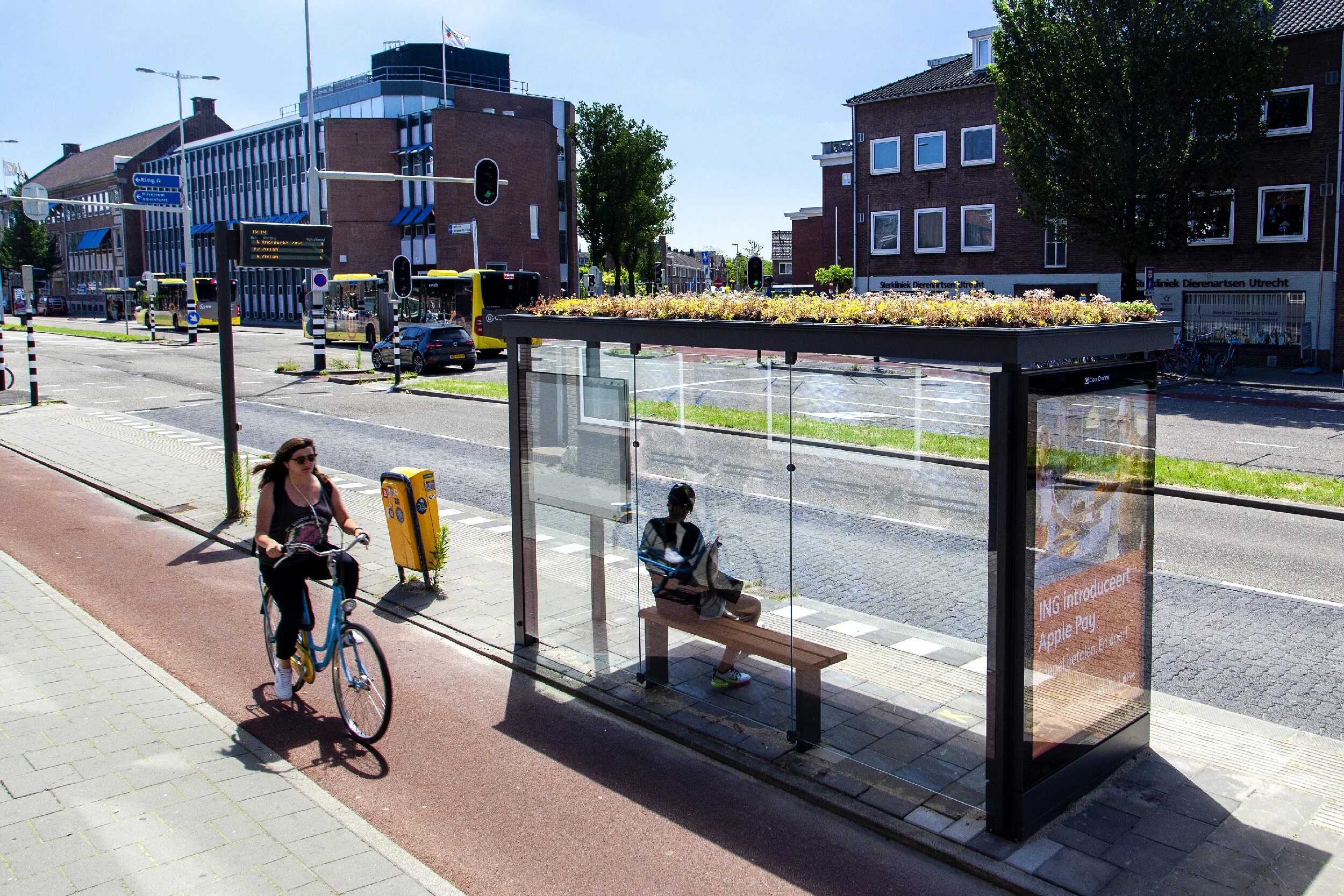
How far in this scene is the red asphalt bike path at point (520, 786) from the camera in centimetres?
477

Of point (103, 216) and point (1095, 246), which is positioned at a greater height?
point (103, 216)

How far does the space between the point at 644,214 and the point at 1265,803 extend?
68949 mm

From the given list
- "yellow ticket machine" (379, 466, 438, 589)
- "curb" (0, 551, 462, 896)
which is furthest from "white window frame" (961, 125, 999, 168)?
"curb" (0, 551, 462, 896)

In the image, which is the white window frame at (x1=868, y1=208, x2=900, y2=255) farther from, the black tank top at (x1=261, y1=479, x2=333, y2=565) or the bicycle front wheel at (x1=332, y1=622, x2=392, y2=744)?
the bicycle front wheel at (x1=332, y1=622, x2=392, y2=744)

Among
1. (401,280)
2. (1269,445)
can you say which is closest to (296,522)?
(1269,445)

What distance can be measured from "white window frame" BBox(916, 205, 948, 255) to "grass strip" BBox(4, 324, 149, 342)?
33020 mm

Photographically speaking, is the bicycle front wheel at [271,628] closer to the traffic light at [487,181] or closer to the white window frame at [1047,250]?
the traffic light at [487,181]

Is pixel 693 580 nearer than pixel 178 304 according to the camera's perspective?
Yes

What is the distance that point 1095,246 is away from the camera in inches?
1443

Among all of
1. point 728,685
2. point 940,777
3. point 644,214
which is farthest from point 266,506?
point 644,214

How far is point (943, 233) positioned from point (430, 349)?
20.0 metres

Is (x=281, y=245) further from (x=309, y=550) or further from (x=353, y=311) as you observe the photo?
(x=353, y=311)

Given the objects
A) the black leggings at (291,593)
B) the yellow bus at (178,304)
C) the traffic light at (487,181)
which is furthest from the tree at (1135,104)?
the yellow bus at (178,304)

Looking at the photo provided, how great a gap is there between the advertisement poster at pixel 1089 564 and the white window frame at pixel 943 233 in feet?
122
